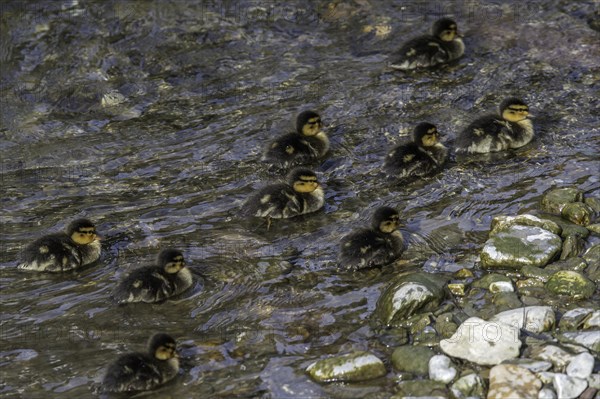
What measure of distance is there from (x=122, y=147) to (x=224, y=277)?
2256mm

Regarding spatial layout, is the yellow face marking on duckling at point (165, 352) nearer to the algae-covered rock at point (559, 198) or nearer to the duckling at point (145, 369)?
the duckling at point (145, 369)

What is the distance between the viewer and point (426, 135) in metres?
7.39

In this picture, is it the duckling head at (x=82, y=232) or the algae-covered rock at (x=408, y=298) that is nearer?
the algae-covered rock at (x=408, y=298)

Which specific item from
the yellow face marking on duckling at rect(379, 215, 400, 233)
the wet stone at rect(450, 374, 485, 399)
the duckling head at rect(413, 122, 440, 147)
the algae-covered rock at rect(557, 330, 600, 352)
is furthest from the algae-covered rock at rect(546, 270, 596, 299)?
the duckling head at rect(413, 122, 440, 147)

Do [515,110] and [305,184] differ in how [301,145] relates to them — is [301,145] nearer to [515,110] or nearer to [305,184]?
[305,184]

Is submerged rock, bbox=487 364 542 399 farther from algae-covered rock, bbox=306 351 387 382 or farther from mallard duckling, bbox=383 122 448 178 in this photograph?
mallard duckling, bbox=383 122 448 178

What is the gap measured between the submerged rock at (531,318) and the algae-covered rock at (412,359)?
449mm

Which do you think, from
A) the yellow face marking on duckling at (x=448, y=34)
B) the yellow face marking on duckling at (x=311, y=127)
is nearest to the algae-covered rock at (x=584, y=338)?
the yellow face marking on duckling at (x=311, y=127)

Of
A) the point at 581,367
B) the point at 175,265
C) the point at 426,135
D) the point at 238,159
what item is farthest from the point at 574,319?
the point at 238,159

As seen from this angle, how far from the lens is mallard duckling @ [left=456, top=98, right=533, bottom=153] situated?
750cm

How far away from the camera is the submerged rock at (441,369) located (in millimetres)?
4848

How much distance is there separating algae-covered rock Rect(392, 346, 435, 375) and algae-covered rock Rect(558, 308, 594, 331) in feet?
2.32

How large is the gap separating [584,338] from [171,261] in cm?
242

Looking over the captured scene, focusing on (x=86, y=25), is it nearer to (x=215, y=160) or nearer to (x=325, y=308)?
(x=215, y=160)
